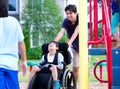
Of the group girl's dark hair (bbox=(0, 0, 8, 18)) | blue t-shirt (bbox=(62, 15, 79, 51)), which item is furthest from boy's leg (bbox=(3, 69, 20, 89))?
blue t-shirt (bbox=(62, 15, 79, 51))

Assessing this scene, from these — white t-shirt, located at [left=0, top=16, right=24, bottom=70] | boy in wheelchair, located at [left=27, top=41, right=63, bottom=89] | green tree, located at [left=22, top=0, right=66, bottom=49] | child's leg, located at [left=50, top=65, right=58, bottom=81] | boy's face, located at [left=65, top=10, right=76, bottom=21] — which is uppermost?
green tree, located at [left=22, top=0, right=66, bottom=49]

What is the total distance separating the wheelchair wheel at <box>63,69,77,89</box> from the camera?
882cm

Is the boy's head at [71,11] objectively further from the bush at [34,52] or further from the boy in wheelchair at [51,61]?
the bush at [34,52]

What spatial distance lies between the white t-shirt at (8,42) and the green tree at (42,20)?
25.5 meters

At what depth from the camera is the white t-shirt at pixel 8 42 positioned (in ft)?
17.7

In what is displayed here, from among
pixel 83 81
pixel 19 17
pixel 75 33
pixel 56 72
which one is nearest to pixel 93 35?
pixel 75 33

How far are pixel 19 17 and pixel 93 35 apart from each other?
1028 inches

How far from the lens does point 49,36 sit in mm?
31297

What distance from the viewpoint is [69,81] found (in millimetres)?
9203

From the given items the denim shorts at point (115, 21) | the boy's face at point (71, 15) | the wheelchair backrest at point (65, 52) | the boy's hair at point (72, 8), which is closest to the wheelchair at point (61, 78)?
the wheelchair backrest at point (65, 52)

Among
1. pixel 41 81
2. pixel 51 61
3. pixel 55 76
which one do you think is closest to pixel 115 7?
pixel 55 76

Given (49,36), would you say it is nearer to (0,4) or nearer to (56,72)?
(56,72)

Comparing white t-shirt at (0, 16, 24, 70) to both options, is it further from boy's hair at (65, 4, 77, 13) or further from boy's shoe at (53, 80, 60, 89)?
boy's hair at (65, 4, 77, 13)

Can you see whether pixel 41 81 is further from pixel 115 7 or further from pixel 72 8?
pixel 115 7
